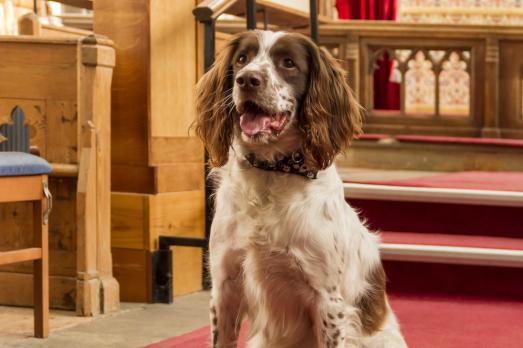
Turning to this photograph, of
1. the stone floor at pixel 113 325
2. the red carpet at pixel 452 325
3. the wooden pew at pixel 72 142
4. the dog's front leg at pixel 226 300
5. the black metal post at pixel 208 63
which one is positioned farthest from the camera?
the black metal post at pixel 208 63

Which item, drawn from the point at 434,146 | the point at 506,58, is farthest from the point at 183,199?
the point at 506,58

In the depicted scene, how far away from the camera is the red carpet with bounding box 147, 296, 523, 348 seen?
11.4ft

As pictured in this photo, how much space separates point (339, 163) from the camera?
6.48 meters

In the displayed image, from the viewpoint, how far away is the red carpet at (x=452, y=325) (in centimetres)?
348

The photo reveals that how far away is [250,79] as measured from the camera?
254 cm

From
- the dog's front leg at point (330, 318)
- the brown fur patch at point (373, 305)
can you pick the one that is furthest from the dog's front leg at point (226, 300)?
the brown fur patch at point (373, 305)

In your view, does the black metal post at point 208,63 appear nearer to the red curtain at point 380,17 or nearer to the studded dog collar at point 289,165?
the studded dog collar at point 289,165

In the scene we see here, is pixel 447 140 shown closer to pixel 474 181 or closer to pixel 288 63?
pixel 474 181

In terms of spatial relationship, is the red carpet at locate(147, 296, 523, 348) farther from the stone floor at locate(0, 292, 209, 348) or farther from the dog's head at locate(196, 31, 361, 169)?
the dog's head at locate(196, 31, 361, 169)

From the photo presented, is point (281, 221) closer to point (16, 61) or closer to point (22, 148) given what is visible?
point (16, 61)

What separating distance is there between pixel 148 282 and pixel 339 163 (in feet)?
7.90

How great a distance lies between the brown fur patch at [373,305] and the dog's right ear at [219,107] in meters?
0.57

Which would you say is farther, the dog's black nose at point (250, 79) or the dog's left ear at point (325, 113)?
the dog's left ear at point (325, 113)

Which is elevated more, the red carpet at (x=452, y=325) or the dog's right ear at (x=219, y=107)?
the dog's right ear at (x=219, y=107)
